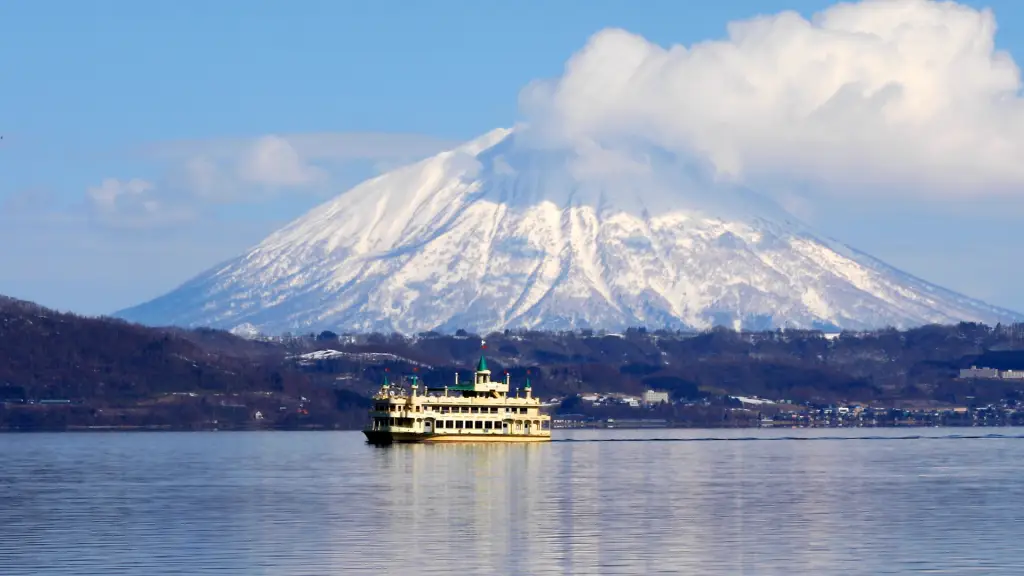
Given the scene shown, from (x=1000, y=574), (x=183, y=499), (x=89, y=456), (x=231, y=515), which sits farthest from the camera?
(x=89, y=456)

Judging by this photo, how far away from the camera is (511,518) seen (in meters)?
103

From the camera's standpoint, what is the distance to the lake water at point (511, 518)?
8200 centimetres

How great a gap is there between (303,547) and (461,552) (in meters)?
6.84

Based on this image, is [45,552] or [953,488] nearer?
[45,552]

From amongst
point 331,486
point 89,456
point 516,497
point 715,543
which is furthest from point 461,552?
point 89,456

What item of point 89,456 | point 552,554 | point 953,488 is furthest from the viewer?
point 89,456

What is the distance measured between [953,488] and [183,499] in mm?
46318

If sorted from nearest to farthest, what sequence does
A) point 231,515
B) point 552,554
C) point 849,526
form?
point 552,554, point 849,526, point 231,515

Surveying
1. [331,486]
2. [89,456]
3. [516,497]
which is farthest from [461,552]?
[89,456]

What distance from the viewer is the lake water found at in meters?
82.0

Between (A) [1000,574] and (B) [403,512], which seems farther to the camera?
(B) [403,512]

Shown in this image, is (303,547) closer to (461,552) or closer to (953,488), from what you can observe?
(461,552)

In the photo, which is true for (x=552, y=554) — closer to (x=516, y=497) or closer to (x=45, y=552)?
(x=45, y=552)

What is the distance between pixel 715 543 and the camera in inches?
3506
